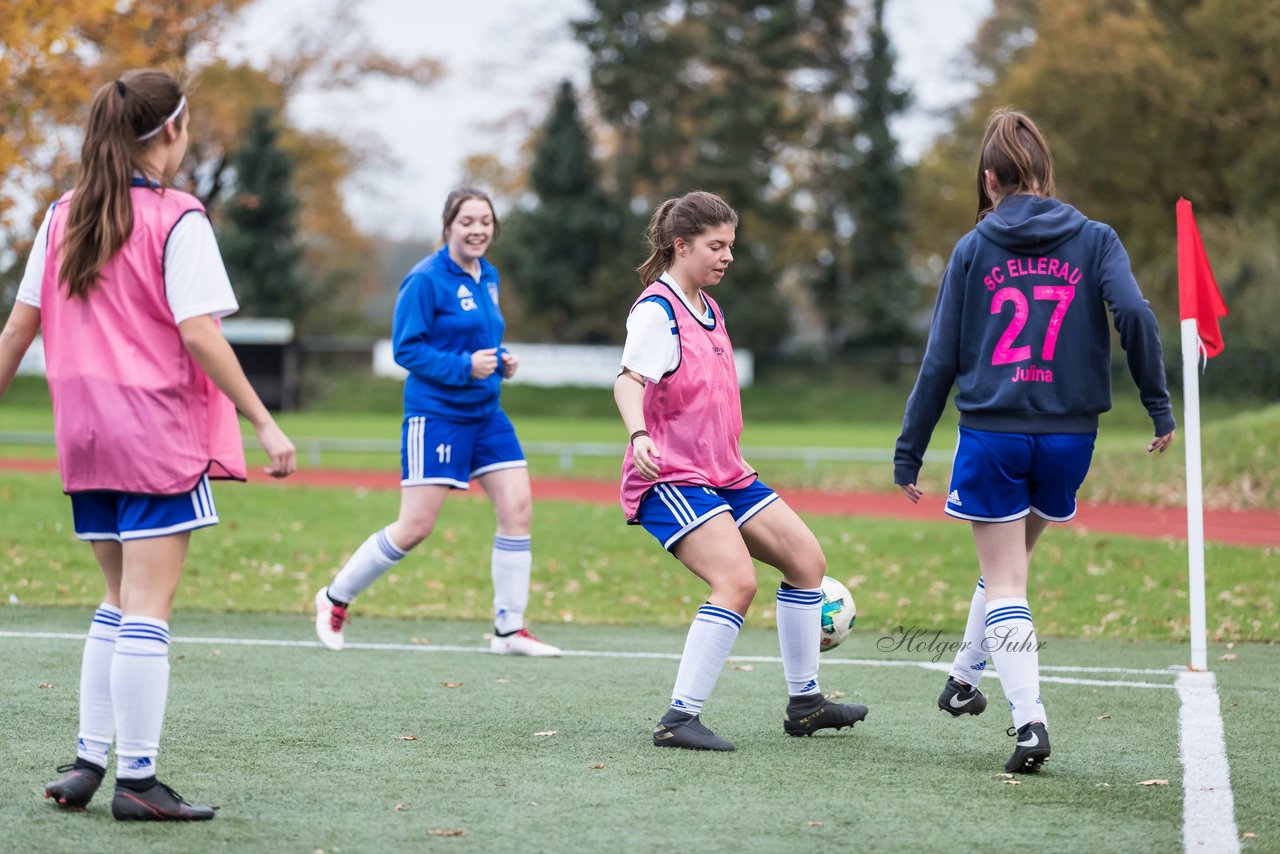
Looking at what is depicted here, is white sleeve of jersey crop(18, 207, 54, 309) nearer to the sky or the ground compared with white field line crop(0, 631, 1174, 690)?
nearer to the sky

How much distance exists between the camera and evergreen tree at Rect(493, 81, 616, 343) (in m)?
47.4

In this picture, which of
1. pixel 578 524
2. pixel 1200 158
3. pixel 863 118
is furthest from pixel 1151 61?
pixel 578 524

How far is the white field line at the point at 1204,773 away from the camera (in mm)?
4172

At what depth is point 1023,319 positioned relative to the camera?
501 cm

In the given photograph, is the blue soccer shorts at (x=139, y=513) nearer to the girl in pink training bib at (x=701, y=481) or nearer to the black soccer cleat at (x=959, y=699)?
the girl in pink training bib at (x=701, y=481)

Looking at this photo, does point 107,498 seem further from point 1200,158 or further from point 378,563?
point 1200,158

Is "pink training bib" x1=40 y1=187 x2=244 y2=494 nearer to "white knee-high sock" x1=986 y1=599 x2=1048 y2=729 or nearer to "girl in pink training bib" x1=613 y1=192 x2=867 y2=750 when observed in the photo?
"girl in pink training bib" x1=613 y1=192 x2=867 y2=750

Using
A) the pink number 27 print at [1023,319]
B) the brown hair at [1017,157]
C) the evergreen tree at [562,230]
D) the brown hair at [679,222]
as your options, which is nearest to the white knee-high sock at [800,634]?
the pink number 27 print at [1023,319]

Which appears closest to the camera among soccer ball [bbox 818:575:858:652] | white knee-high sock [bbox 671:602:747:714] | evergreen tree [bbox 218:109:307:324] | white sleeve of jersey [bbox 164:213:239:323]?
white sleeve of jersey [bbox 164:213:239:323]

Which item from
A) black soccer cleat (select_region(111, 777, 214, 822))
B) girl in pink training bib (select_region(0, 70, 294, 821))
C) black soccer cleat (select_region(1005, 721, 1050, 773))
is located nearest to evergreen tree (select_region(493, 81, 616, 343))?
black soccer cleat (select_region(1005, 721, 1050, 773))

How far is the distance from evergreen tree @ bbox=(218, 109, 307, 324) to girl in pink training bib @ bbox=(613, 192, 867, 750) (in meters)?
42.1

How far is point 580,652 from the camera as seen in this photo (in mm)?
8148

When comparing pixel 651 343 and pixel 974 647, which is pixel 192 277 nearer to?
pixel 651 343

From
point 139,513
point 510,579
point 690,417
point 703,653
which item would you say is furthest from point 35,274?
point 510,579
